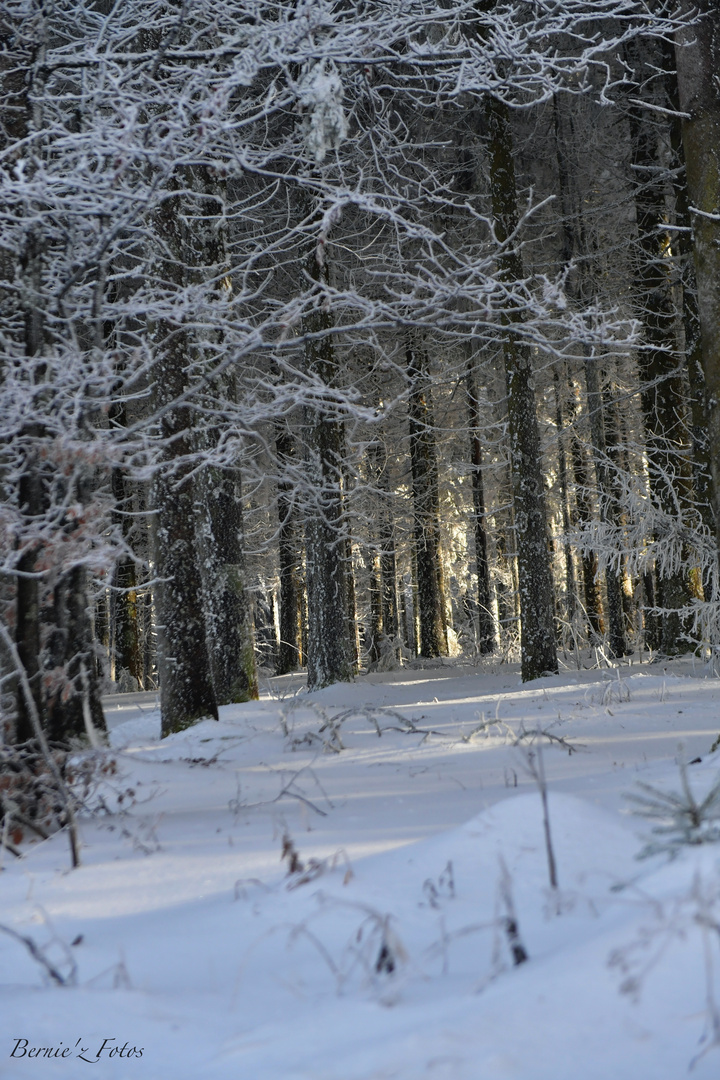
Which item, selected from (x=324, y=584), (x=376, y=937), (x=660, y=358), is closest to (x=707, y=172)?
(x=376, y=937)

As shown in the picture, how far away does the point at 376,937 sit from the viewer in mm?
2355

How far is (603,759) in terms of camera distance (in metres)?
4.81

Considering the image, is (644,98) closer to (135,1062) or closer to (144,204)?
(144,204)

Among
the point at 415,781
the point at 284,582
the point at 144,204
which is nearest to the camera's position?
the point at 144,204

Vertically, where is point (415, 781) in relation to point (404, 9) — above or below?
below

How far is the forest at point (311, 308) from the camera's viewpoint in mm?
4418

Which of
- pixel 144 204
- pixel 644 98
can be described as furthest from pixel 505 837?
pixel 644 98

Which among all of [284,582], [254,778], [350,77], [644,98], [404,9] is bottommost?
[254,778]

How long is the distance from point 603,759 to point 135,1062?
3.51m

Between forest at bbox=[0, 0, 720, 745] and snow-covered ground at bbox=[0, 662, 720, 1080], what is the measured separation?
105 cm

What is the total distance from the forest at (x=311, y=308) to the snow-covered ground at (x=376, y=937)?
1.05 m
